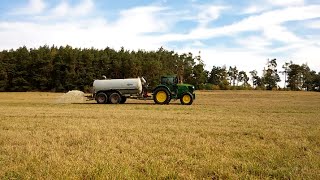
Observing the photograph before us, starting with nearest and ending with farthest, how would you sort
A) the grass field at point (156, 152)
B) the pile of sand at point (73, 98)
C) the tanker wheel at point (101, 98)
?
the grass field at point (156, 152)
the tanker wheel at point (101, 98)
the pile of sand at point (73, 98)

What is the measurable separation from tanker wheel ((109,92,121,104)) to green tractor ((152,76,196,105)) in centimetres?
291

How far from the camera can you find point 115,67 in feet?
225

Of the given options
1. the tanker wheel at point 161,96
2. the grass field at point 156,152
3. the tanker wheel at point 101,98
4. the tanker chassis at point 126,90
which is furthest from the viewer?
the tanker wheel at point 101,98

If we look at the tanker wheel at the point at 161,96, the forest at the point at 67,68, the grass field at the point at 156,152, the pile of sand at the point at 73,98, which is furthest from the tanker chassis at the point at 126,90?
the forest at the point at 67,68

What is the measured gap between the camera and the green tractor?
91.0ft

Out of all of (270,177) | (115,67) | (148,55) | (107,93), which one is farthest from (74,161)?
(148,55)

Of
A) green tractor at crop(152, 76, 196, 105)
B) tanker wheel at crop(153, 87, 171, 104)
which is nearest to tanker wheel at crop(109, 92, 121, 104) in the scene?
green tractor at crop(152, 76, 196, 105)

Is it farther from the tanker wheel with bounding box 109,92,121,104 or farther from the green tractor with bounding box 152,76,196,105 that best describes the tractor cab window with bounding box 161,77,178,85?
the tanker wheel with bounding box 109,92,121,104

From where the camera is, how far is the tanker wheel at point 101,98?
29.0 m

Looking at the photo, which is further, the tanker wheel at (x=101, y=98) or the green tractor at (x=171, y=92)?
the tanker wheel at (x=101, y=98)

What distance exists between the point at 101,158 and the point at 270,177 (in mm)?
3292

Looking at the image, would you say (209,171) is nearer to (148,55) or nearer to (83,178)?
(83,178)

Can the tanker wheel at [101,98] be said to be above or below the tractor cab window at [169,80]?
below

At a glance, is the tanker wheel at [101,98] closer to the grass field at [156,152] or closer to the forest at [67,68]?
the grass field at [156,152]
